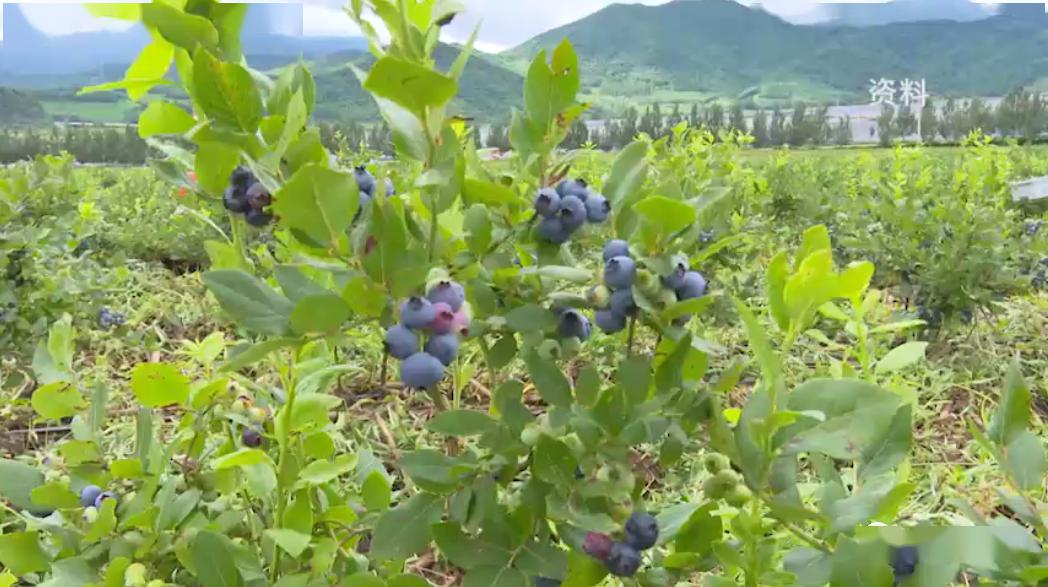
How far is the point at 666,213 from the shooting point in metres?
0.64

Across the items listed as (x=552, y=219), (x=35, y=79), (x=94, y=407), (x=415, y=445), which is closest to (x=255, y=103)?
(x=552, y=219)

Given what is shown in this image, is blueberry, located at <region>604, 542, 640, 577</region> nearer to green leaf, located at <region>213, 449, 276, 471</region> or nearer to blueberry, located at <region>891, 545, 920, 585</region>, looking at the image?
blueberry, located at <region>891, 545, 920, 585</region>

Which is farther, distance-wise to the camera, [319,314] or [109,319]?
[109,319]

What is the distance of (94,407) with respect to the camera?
0.87 metres

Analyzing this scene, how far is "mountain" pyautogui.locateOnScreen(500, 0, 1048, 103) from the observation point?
21.4m

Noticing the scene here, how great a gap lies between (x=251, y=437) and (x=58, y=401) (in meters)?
0.20

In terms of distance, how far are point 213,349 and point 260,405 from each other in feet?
0.29

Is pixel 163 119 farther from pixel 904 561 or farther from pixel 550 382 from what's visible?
pixel 904 561

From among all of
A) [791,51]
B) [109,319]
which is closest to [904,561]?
[109,319]

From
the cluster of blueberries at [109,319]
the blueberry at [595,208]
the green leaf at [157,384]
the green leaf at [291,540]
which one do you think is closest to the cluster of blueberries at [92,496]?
the green leaf at [157,384]

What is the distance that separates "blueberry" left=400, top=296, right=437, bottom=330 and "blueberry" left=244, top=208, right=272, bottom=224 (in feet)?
0.48

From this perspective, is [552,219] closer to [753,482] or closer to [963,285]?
[753,482]

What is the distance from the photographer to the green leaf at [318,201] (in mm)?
573

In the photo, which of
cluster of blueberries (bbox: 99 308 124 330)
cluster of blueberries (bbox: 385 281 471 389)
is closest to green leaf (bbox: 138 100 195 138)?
cluster of blueberries (bbox: 385 281 471 389)
